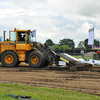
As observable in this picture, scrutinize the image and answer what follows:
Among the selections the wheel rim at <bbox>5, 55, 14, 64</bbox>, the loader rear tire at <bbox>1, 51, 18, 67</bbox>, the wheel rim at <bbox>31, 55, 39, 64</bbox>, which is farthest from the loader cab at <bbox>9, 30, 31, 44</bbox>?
the wheel rim at <bbox>31, 55, 39, 64</bbox>

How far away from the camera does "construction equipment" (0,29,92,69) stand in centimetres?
1253

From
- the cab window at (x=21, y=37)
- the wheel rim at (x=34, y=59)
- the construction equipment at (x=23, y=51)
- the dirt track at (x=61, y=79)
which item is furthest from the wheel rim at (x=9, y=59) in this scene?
the dirt track at (x=61, y=79)

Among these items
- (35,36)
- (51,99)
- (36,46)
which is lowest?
(51,99)

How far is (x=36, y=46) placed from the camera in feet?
42.7

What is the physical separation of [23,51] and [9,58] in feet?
4.14

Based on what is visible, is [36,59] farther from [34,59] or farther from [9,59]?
[9,59]

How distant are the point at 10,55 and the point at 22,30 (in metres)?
2.21

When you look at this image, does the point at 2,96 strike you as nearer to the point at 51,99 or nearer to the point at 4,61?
the point at 51,99

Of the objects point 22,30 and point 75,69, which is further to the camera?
point 22,30

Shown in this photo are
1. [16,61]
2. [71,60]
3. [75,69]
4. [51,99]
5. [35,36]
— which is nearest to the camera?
[51,99]

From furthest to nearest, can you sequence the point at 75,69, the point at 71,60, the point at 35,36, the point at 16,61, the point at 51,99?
the point at 35,36, the point at 16,61, the point at 71,60, the point at 75,69, the point at 51,99

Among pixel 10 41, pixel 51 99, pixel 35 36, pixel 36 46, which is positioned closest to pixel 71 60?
pixel 36 46

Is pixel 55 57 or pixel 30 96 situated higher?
pixel 55 57

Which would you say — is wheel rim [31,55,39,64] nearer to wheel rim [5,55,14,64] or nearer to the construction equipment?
the construction equipment
